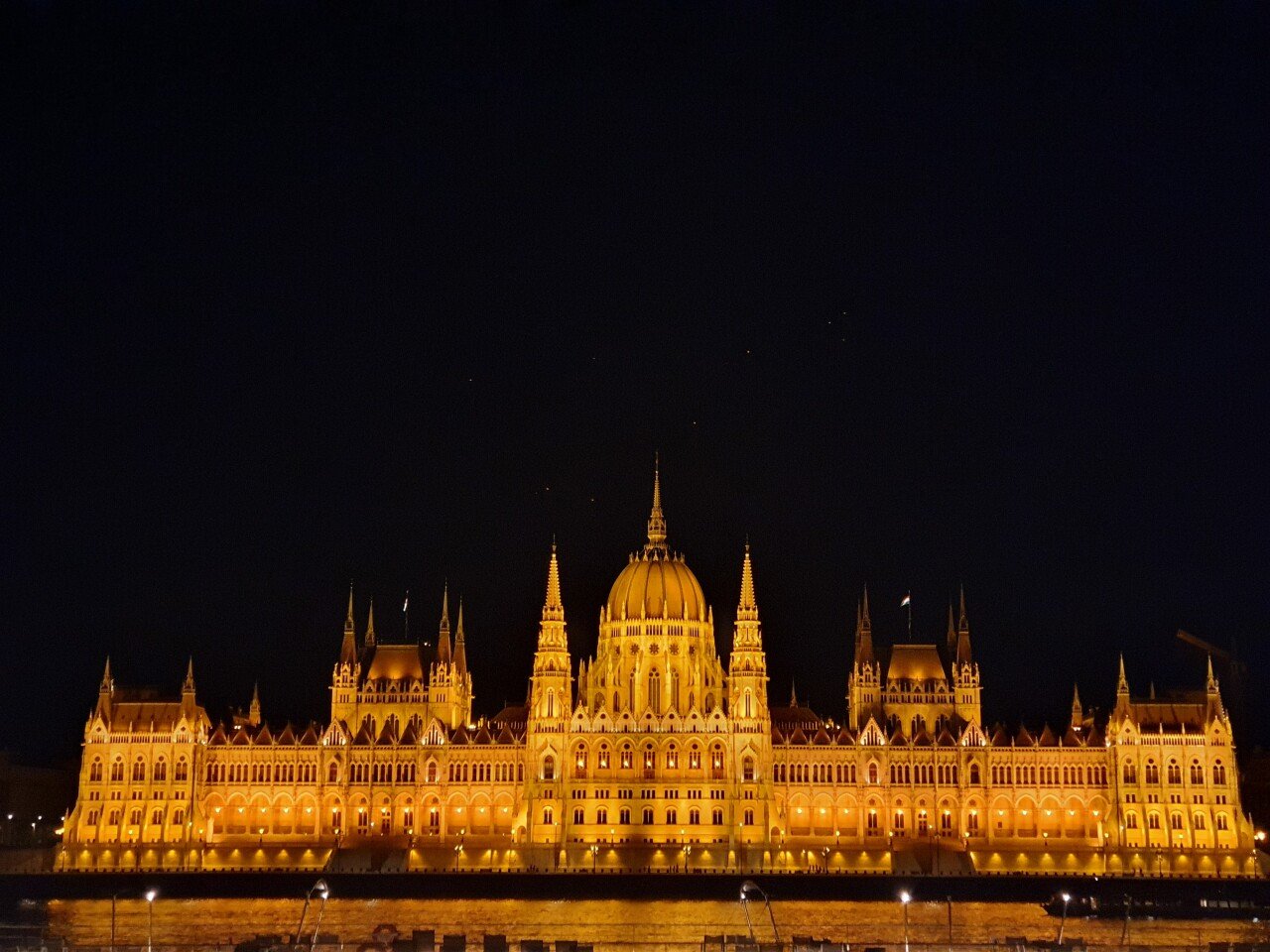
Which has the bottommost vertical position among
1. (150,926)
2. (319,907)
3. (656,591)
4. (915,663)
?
(150,926)

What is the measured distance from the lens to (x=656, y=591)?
151000 millimetres

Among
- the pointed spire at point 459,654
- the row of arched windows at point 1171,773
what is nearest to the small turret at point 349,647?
the pointed spire at point 459,654

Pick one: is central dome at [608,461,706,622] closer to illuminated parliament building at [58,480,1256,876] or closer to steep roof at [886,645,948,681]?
illuminated parliament building at [58,480,1256,876]

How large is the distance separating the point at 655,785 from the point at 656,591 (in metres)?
17.3

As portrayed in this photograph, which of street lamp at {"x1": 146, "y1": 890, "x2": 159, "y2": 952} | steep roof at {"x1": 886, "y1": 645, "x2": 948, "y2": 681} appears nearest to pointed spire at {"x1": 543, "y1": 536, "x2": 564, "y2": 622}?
steep roof at {"x1": 886, "y1": 645, "x2": 948, "y2": 681}

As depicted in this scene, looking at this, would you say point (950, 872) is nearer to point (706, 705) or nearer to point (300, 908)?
point (706, 705)

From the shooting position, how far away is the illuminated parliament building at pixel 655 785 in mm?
135250

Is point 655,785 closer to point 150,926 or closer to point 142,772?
point 142,772

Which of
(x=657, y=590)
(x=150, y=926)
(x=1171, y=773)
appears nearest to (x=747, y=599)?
(x=657, y=590)

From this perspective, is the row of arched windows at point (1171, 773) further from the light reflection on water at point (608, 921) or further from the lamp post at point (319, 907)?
the lamp post at point (319, 907)

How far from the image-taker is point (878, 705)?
15100cm

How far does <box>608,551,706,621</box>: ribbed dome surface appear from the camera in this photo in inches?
5920

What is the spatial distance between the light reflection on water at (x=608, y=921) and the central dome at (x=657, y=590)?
3383 cm

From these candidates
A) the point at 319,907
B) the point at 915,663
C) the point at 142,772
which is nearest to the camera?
the point at 319,907
